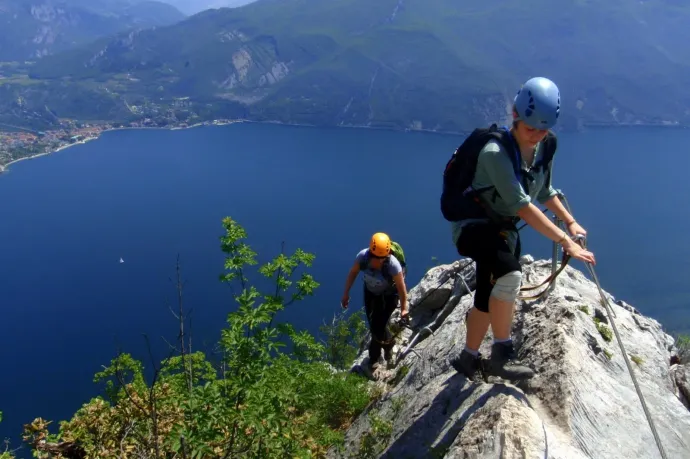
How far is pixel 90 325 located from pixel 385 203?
2172 inches

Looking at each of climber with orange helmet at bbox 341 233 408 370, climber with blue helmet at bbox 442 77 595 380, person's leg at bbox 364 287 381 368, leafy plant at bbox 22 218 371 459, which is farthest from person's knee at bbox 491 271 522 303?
person's leg at bbox 364 287 381 368

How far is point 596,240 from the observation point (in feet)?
250

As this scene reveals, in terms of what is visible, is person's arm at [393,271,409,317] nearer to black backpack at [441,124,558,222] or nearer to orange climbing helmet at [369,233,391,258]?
orange climbing helmet at [369,233,391,258]

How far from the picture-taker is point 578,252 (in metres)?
3.71

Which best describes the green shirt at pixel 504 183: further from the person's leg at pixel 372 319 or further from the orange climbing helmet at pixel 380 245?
the person's leg at pixel 372 319

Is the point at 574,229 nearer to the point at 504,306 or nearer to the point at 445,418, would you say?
the point at 504,306

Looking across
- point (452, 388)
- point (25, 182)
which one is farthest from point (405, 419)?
point (25, 182)

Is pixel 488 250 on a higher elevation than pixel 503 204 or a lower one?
lower

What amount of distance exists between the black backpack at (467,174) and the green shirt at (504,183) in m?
0.05

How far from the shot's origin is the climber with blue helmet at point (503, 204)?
12.7 feet

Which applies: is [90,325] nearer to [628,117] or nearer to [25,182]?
[25,182]

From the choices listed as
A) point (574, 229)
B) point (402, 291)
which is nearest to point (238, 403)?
point (574, 229)

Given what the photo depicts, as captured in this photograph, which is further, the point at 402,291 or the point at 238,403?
the point at 402,291

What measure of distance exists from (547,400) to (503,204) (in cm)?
189
